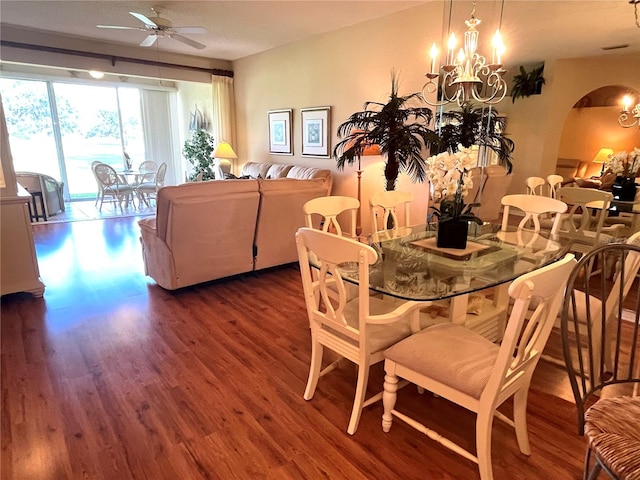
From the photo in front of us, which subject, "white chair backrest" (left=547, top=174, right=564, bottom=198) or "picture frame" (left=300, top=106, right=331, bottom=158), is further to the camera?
"picture frame" (left=300, top=106, right=331, bottom=158)

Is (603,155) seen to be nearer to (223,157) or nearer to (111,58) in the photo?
(223,157)

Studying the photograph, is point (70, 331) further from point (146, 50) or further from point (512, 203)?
point (146, 50)

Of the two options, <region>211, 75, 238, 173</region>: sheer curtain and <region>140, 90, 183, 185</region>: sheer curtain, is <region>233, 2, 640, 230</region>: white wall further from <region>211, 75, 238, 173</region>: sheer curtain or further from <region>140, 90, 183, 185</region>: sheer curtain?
<region>140, 90, 183, 185</region>: sheer curtain

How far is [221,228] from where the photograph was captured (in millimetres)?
3379

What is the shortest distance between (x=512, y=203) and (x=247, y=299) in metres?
2.28

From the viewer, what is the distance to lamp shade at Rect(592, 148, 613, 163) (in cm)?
312

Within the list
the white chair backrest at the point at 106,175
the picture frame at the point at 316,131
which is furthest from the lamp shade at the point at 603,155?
the white chair backrest at the point at 106,175

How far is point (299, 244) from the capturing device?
1.79m

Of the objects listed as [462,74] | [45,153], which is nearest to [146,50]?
[45,153]

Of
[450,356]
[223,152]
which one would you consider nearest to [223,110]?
[223,152]

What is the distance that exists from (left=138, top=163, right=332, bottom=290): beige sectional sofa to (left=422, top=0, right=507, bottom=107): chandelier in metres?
1.54

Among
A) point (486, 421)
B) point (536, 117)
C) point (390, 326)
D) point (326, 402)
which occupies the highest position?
point (536, 117)

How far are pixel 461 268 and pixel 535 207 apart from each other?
124cm

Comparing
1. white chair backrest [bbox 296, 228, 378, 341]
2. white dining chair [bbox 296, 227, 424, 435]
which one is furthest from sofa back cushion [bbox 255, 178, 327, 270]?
white chair backrest [bbox 296, 228, 378, 341]
